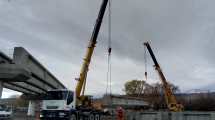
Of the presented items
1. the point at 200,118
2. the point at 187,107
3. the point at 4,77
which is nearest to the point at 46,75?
the point at 4,77

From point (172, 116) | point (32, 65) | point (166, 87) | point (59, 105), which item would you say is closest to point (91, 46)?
point (32, 65)

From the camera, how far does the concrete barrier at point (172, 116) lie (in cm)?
2456

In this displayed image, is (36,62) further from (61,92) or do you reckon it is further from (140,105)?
(140,105)

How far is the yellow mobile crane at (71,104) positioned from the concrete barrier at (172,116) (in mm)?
4157

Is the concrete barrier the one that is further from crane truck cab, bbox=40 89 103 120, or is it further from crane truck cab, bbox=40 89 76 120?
crane truck cab, bbox=40 89 76 120

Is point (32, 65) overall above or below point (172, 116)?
above

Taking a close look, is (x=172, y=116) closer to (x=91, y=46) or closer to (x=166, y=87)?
(x=91, y=46)

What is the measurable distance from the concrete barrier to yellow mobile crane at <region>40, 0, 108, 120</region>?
13.6ft

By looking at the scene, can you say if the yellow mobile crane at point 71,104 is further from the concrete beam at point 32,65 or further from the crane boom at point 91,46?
the concrete beam at point 32,65

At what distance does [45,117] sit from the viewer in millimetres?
24344

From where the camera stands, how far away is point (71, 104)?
24.5 m

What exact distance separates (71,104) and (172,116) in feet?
31.0

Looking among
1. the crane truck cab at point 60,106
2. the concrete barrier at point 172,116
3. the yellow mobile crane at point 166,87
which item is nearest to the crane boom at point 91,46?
the crane truck cab at point 60,106

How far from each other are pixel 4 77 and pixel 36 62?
5.40 m
